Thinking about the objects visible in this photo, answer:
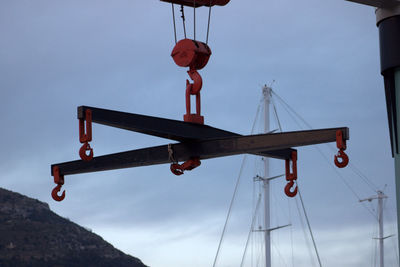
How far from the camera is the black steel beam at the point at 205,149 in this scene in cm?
782

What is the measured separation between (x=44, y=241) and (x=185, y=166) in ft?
218

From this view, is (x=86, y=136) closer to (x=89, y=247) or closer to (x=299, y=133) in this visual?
(x=299, y=133)

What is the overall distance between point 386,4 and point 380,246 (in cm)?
3560

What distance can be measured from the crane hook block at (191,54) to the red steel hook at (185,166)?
884 millimetres

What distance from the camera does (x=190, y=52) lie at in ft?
28.2

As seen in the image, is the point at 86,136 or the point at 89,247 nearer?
the point at 86,136

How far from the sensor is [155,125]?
8031 mm

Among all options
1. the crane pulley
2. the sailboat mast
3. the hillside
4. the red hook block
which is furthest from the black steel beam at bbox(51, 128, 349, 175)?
the hillside

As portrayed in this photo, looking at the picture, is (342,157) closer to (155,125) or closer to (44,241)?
(155,125)

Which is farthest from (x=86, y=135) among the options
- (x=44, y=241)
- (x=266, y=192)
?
(x=44, y=241)

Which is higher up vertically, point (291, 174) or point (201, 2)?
point (201, 2)

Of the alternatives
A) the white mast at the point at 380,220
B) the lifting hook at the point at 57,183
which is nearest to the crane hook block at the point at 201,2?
the lifting hook at the point at 57,183

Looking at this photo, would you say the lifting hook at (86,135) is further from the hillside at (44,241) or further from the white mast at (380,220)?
the hillside at (44,241)

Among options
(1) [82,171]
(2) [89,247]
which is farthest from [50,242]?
(1) [82,171]
